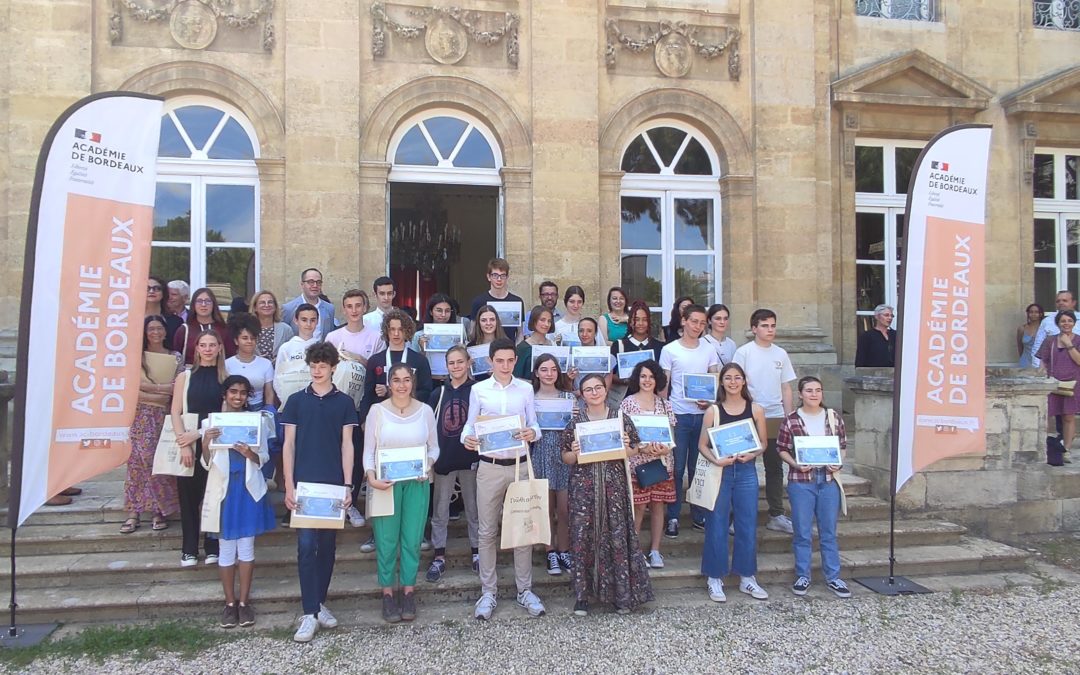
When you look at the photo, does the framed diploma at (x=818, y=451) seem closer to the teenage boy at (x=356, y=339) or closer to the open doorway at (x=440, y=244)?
the teenage boy at (x=356, y=339)

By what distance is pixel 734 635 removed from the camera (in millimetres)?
5027

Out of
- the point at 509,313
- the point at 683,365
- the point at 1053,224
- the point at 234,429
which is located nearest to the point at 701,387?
the point at 683,365

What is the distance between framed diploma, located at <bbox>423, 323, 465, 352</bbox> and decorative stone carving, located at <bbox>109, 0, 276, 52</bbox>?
17.0 feet

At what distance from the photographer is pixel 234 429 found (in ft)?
16.3

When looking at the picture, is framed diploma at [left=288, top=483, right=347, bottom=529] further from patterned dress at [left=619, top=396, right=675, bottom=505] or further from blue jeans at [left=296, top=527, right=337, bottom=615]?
patterned dress at [left=619, top=396, right=675, bottom=505]

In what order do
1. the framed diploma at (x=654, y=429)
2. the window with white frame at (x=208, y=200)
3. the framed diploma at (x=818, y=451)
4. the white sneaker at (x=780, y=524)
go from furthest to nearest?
the window with white frame at (x=208, y=200), the white sneaker at (x=780, y=524), the framed diploma at (x=818, y=451), the framed diploma at (x=654, y=429)

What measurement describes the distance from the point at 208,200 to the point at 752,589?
304 inches

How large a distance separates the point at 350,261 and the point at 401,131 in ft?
6.17

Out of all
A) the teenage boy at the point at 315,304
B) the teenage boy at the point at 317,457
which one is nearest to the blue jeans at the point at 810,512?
the teenage boy at the point at 317,457

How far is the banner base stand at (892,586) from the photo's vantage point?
19.3ft

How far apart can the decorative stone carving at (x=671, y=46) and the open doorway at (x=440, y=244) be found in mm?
5302

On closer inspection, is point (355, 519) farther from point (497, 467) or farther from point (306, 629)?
point (497, 467)

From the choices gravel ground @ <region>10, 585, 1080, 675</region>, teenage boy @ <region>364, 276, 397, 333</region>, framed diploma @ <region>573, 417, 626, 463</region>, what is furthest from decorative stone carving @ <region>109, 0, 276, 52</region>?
gravel ground @ <region>10, 585, 1080, 675</region>

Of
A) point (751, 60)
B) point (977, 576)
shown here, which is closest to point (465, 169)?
point (751, 60)
